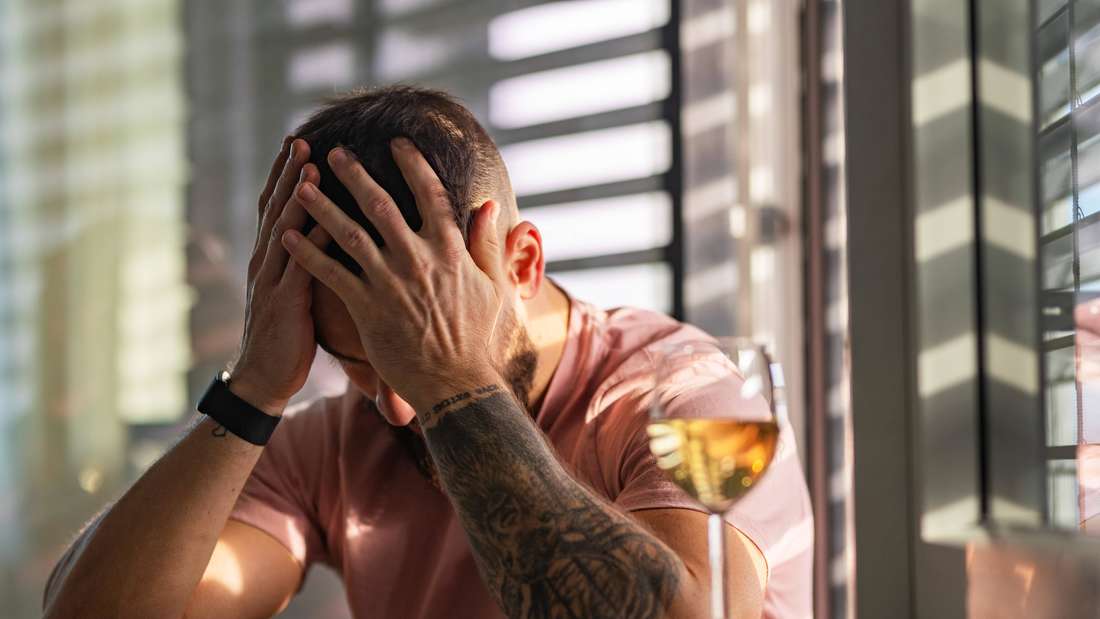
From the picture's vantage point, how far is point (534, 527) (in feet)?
3.08

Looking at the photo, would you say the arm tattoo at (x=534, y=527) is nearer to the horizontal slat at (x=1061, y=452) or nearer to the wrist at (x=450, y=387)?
the wrist at (x=450, y=387)

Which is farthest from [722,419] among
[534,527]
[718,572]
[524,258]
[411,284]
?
[524,258]

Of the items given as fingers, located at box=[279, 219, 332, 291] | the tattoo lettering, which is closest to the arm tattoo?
the tattoo lettering

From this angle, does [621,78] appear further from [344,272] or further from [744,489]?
[744,489]

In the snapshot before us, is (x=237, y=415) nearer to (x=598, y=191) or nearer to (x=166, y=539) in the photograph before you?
(x=166, y=539)

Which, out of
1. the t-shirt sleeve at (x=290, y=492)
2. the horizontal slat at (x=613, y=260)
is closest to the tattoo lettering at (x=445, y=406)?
the t-shirt sleeve at (x=290, y=492)

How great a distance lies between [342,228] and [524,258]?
25 cm

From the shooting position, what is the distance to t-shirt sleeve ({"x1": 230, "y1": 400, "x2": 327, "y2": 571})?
138 cm

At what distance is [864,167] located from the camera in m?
1.33

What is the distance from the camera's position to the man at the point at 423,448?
959 millimetres

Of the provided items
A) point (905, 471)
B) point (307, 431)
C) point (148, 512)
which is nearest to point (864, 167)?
point (905, 471)

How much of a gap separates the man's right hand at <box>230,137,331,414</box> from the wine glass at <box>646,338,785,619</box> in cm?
50

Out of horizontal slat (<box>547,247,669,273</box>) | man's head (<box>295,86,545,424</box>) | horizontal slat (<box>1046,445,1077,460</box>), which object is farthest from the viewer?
horizontal slat (<box>547,247,669,273</box>)

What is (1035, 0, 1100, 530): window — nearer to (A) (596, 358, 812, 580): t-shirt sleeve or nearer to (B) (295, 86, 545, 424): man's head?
(A) (596, 358, 812, 580): t-shirt sleeve
